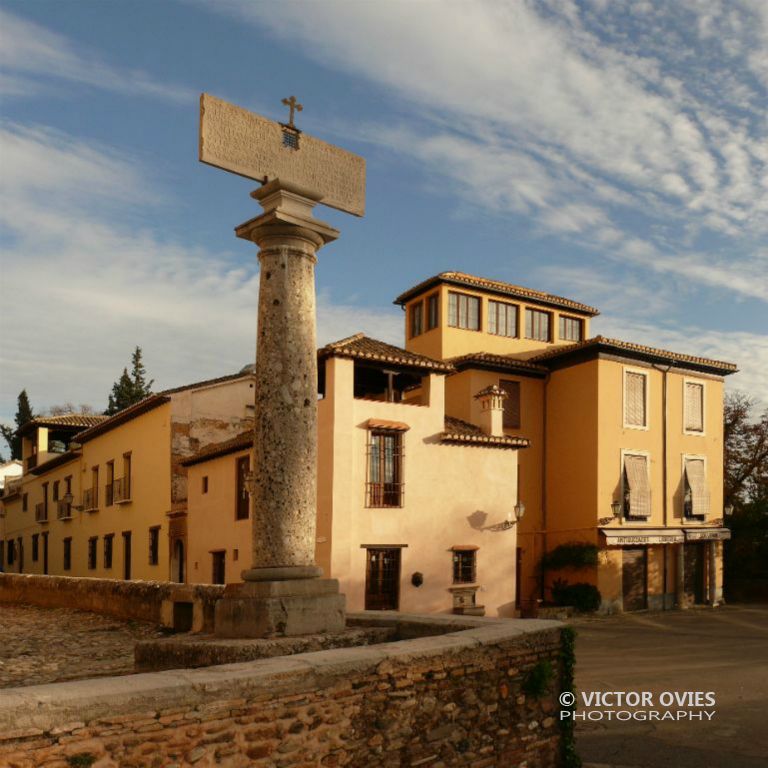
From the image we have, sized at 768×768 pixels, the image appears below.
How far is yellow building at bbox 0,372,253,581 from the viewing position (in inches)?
1019

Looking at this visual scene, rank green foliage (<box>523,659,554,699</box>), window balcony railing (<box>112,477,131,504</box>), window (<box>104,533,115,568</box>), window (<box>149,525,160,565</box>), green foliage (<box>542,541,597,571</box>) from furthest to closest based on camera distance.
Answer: window (<box>104,533,115,568</box>) < window balcony railing (<box>112,477,131,504</box>) < window (<box>149,525,160,565</box>) < green foliage (<box>542,541,597,571</box>) < green foliage (<box>523,659,554,699</box>)

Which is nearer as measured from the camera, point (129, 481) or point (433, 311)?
point (433, 311)

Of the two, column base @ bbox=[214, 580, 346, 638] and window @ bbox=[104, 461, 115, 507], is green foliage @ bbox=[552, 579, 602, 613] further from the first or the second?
column base @ bbox=[214, 580, 346, 638]

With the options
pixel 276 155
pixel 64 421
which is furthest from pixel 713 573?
pixel 64 421

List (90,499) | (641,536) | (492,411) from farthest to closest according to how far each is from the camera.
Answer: (90,499)
(641,536)
(492,411)

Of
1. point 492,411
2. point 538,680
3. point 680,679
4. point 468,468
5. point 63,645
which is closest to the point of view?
point 538,680

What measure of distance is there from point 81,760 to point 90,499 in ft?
99.1

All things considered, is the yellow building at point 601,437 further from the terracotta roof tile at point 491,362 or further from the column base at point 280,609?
the column base at point 280,609

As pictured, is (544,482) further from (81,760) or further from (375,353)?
(81,760)

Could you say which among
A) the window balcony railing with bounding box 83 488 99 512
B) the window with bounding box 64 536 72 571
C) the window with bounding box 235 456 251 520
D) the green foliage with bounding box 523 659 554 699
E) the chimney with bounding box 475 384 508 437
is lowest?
the window with bounding box 64 536 72 571

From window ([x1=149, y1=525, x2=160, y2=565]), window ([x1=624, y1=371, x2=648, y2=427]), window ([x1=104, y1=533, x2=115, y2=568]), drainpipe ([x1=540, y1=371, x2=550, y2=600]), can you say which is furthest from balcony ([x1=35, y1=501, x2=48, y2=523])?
window ([x1=624, y1=371, x2=648, y2=427])

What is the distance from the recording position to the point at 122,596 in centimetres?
1454

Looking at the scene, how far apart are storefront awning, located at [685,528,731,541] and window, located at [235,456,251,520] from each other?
14000mm

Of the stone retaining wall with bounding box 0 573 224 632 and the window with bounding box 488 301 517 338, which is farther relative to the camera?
the window with bounding box 488 301 517 338
